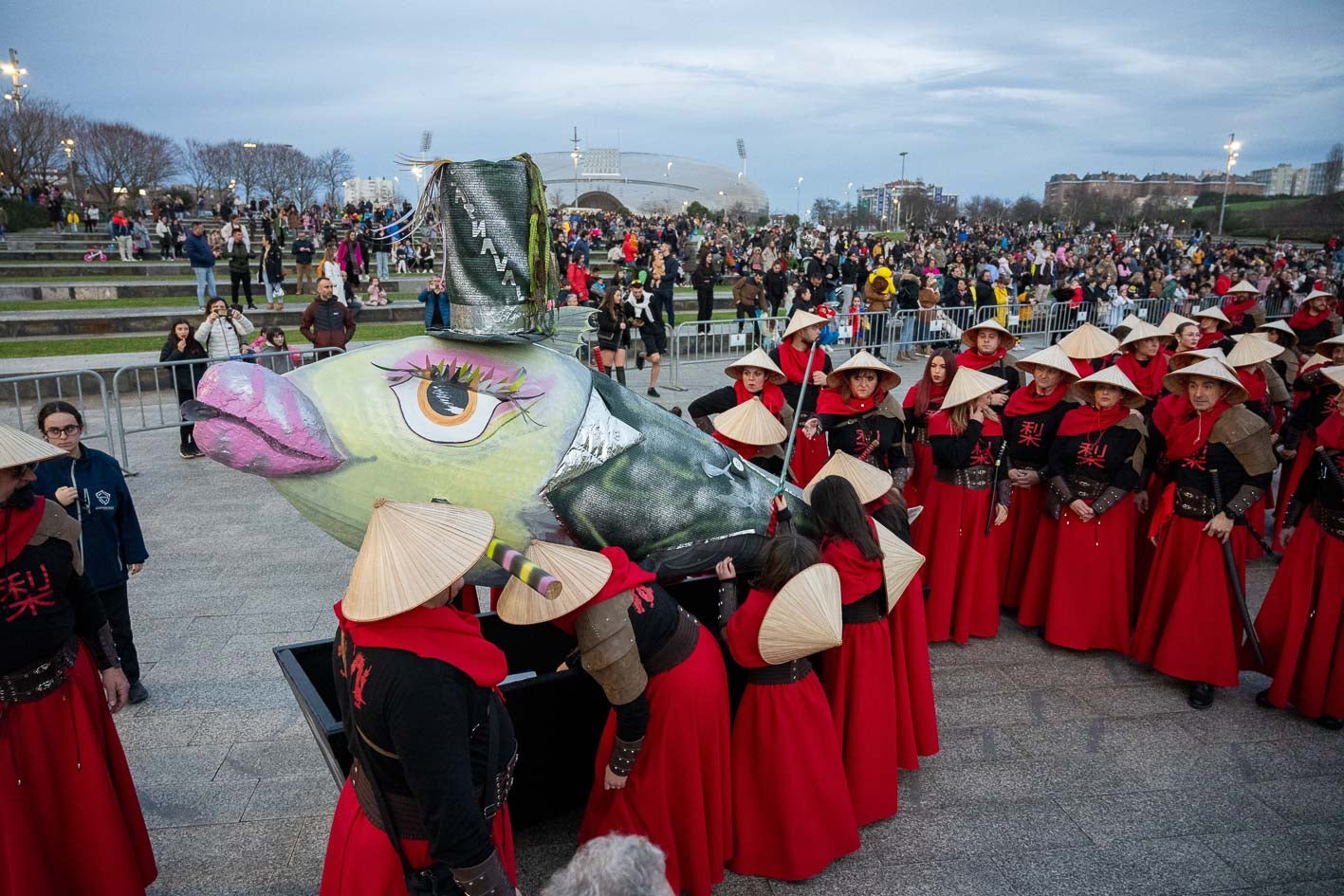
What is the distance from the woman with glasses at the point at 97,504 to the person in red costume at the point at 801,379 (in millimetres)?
4069

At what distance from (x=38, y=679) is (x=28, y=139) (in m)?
37.8

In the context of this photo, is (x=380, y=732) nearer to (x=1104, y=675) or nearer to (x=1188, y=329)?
(x=1104, y=675)

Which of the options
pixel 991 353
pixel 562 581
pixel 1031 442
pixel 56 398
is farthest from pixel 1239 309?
pixel 56 398

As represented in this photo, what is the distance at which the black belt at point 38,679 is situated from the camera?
285 cm

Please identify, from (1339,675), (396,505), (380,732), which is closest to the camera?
(380,732)

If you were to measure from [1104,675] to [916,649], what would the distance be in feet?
6.21

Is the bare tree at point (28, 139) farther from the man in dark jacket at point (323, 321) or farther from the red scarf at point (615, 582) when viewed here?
the red scarf at point (615, 582)

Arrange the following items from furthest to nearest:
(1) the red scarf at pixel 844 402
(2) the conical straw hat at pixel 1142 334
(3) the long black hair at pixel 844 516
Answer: (2) the conical straw hat at pixel 1142 334 < (1) the red scarf at pixel 844 402 < (3) the long black hair at pixel 844 516

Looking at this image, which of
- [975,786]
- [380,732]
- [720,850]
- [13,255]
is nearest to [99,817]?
[380,732]

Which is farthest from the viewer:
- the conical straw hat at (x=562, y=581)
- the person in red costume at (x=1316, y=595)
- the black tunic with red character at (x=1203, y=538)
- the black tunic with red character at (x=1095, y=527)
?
the black tunic with red character at (x=1095, y=527)

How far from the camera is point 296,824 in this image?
12.0ft

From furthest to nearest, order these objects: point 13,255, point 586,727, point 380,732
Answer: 1. point 13,255
2. point 586,727
3. point 380,732

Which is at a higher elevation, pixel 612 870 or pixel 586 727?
pixel 612 870

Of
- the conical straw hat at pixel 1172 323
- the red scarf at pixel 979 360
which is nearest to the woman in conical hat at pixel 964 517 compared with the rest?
the red scarf at pixel 979 360
